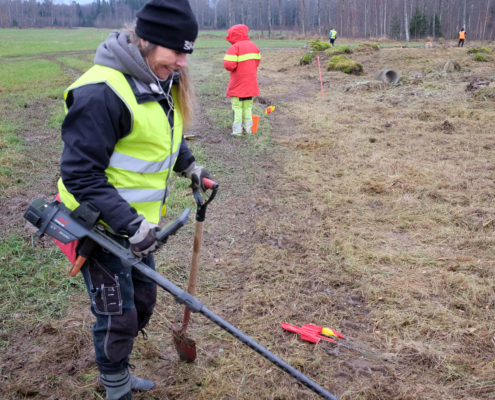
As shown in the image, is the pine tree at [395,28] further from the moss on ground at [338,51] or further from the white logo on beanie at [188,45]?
the white logo on beanie at [188,45]

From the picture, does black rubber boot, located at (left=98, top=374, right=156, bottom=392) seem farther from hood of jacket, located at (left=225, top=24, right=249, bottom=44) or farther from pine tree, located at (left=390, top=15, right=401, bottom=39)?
pine tree, located at (left=390, top=15, right=401, bottom=39)

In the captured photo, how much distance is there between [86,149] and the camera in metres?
1.77

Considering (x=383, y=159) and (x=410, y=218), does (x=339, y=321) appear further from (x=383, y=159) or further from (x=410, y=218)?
(x=383, y=159)

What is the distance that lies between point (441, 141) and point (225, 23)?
88812mm

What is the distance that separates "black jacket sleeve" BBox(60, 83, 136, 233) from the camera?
1.75 m

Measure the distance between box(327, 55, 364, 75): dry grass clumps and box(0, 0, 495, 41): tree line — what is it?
11.0 meters

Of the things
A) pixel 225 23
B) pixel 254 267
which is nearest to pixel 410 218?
pixel 254 267

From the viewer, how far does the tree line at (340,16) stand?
48556 mm

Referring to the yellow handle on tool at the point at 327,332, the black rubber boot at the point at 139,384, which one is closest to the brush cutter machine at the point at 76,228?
the black rubber boot at the point at 139,384

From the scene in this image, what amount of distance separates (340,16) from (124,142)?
7143cm

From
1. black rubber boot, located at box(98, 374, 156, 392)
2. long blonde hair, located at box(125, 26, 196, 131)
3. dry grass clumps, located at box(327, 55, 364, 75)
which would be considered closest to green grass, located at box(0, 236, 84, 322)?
black rubber boot, located at box(98, 374, 156, 392)

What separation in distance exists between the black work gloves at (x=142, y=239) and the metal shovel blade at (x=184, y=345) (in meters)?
1.06

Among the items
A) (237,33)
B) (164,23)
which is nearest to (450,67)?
(237,33)

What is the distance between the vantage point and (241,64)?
8148 millimetres
